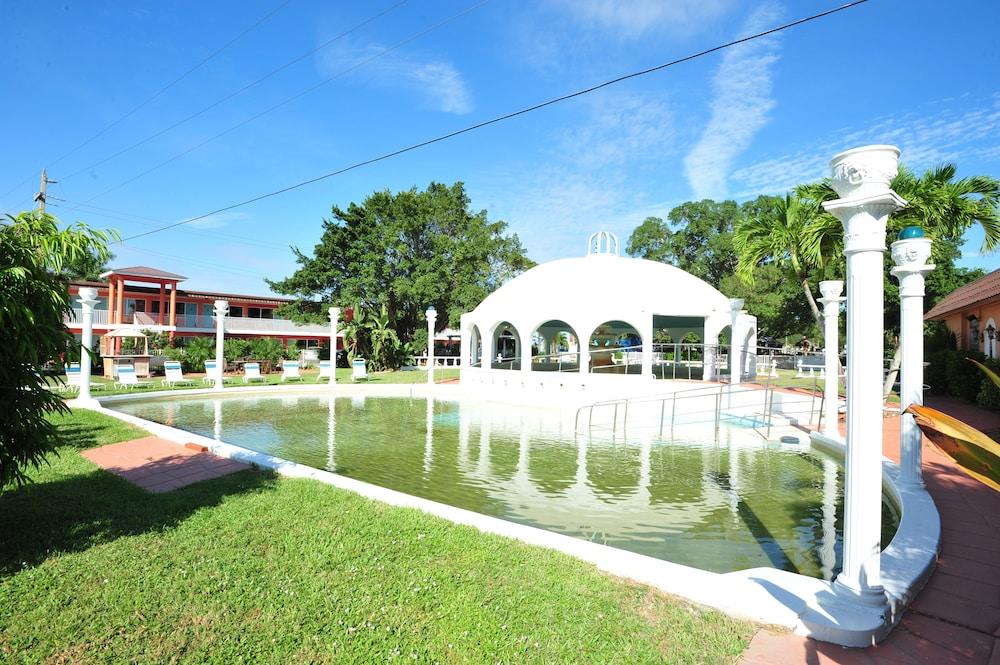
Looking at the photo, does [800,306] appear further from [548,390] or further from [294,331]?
[294,331]

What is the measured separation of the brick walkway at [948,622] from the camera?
3.42m

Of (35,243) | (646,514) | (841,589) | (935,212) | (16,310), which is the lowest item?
(646,514)

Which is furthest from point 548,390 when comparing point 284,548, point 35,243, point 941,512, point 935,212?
point 35,243

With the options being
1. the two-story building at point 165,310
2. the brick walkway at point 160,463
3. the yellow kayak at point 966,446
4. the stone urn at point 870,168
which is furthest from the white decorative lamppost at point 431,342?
the yellow kayak at point 966,446

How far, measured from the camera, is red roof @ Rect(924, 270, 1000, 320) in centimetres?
1588

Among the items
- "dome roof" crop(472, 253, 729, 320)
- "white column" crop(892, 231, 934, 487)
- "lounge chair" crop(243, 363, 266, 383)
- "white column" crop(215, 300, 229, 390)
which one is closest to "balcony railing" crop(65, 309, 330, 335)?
"lounge chair" crop(243, 363, 266, 383)

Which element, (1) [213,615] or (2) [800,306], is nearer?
(1) [213,615]

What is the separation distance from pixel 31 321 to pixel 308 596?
3.02m

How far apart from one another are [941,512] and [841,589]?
11.4 ft

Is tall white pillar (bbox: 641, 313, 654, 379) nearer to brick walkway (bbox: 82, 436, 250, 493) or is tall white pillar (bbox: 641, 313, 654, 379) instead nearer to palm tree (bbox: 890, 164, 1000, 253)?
palm tree (bbox: 890, 164, 1000, 253)

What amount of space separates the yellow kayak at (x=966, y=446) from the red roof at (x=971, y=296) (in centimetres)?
1736

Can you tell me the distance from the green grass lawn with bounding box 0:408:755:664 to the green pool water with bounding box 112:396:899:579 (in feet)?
6.28

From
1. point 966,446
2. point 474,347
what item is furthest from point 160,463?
point 474,347

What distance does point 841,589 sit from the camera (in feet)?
12.8
